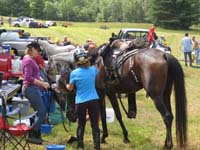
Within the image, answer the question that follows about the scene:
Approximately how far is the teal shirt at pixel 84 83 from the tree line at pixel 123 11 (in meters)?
77.5

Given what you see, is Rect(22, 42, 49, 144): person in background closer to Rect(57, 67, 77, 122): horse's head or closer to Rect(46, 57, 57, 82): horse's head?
Rect(57, 67, 77, 122): horse's head

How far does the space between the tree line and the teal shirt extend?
3050 inches

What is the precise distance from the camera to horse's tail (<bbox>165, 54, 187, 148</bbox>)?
746 centimetres

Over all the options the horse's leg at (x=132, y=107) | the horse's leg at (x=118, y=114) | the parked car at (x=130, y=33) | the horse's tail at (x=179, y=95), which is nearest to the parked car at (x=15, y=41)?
the parked car at (x=130, y=33)

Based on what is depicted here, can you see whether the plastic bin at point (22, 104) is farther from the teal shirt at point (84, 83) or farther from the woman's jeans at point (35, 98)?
the teal shirt at point (84, 83)

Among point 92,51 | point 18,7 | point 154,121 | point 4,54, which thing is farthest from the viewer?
point 18,7

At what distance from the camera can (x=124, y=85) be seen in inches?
325

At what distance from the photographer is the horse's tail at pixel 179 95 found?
294 inches

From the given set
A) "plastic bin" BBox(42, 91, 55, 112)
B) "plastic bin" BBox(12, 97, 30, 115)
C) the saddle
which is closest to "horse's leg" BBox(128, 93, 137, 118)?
the saddle

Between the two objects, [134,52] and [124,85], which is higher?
[134,52]

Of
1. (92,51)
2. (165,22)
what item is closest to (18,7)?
(165,22)

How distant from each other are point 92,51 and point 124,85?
1.14 meters

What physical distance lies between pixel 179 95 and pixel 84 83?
1.91 meters

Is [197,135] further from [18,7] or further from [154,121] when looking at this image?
[18,7]
